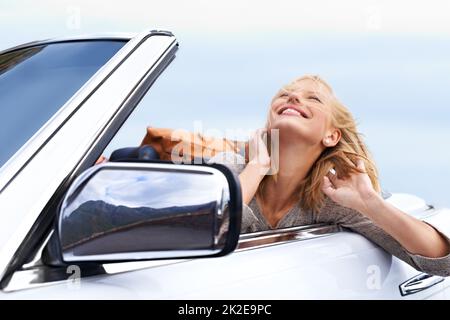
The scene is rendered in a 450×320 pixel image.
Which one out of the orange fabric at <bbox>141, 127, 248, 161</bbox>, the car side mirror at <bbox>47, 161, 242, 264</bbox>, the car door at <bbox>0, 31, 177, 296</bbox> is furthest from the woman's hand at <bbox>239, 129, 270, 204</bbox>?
the car side mirror at <bbox>47, 161, 242, 264</bbox>

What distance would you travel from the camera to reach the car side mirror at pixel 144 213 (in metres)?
1.46

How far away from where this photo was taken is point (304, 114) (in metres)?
2.62

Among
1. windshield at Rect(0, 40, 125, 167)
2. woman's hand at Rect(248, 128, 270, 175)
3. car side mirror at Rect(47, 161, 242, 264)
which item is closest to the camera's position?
car side mirror at Rect(47, 161, 242, 264)

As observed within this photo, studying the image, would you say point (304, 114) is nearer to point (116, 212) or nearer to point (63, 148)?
point (63, 148)

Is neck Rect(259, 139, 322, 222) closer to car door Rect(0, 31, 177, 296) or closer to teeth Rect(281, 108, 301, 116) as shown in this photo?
teeth Rect(281, 108, 301, 116)

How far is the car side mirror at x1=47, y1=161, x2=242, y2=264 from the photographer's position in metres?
1.46

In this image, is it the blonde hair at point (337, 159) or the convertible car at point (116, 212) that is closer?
the convertible car at point (116, 212)

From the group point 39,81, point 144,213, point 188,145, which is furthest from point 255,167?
point 144,213

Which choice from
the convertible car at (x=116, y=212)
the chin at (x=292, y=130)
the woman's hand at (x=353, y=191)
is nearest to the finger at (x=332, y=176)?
the woman's hand at (x=353, y=191)

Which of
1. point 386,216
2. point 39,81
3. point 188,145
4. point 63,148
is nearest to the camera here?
point 63,148

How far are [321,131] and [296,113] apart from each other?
127 mm

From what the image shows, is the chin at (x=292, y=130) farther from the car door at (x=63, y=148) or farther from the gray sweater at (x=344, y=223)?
the car door at (x=63, y=148)

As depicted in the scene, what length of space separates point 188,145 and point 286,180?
18.0 inches

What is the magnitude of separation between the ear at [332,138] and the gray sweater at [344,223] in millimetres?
194
